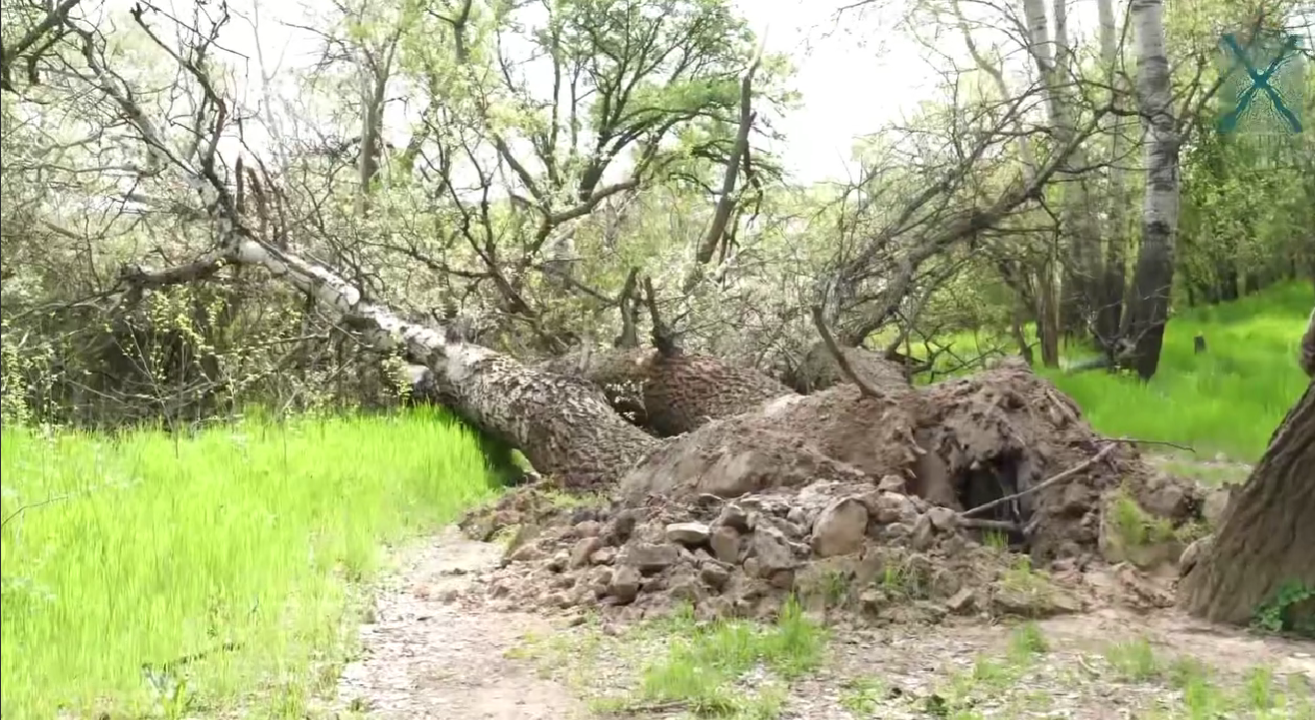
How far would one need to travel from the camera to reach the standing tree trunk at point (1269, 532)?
2412 millimetres

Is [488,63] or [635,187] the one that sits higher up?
[488,63]

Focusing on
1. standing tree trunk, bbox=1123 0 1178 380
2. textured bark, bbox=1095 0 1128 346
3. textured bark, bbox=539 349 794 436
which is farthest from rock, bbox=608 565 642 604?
textured bark, bbox=1095 0 1128 346

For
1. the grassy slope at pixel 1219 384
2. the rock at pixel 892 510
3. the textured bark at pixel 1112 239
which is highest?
the textured bark at pixel 1112 239

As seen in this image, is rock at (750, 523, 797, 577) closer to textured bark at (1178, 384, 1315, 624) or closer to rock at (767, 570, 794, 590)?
rock at (767, 570, 794, 590)

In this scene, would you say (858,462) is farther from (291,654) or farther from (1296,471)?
(291,654)

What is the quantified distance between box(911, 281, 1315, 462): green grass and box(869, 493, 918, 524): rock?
1.63 metres

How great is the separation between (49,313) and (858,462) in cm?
357

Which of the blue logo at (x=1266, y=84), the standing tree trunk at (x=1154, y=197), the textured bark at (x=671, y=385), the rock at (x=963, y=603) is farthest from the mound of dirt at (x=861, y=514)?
the standing tree trunk at (x=1154, y=197)

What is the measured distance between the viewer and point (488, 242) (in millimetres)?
5586

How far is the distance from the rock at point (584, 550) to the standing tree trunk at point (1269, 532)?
1.54 m

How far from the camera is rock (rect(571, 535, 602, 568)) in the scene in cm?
310

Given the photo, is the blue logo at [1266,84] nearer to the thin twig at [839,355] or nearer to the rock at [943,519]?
the thin twig at [839,355]

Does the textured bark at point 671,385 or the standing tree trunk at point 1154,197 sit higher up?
the standing tree trunk at point 1154,197

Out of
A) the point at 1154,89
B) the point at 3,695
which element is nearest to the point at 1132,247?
the point at 1154,89
